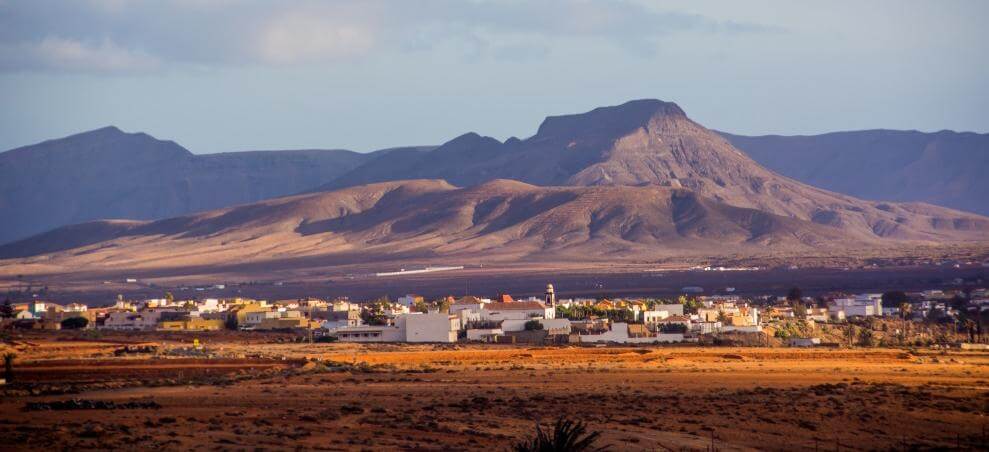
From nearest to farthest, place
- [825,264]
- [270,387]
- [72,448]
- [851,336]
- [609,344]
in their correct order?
[72,448] < [270,387] < [609,344] < [851,336] < [825,264]

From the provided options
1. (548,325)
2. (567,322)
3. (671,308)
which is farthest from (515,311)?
(671,308)

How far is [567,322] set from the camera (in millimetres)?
71625

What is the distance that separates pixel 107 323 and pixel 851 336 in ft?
138

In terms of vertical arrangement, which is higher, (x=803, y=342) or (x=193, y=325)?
(x=193, y=325)

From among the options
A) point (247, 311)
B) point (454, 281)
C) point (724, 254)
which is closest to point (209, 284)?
point (454, 281)

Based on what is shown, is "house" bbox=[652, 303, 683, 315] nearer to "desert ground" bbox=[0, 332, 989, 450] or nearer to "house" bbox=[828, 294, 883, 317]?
"house" bbox=[828, 294, 883, 317]

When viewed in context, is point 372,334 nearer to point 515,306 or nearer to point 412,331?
point 412,331

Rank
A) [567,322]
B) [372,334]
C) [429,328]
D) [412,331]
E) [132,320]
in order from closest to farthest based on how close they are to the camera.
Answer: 1. [429,328]
2. [412,331]
3. [372,334]
4. [567,322]
5. [132,320]

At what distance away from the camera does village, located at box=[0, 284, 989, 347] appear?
2709 inches

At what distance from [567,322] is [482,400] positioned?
126 ft

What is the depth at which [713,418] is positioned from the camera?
30.9 metres

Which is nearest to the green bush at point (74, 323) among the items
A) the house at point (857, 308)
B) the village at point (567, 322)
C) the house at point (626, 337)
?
the village at point (567, 322)

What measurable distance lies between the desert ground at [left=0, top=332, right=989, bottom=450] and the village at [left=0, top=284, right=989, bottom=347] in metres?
15.3

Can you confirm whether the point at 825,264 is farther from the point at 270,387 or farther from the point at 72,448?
the point at 72,448
